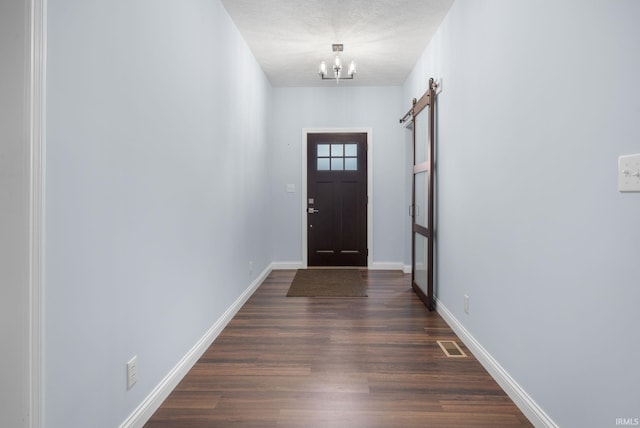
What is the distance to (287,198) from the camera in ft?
18.3

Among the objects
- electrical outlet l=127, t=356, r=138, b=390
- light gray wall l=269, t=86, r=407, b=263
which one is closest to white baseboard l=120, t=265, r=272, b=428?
electrical outlet l=127, t=356, r=138, b=390

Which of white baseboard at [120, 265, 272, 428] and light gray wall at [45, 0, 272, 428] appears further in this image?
white baseboard at [120, 265, 272, 428]

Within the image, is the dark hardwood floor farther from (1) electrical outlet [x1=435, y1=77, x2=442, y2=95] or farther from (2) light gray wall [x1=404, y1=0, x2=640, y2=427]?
(1) electrical outlet [x1=435, y1=77, x2=442, y2=95]

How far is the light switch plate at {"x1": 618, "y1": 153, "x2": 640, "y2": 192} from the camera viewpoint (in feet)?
3.86

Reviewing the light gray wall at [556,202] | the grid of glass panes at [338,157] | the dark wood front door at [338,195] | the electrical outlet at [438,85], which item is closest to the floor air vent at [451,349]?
the light gray wall at [556,202]

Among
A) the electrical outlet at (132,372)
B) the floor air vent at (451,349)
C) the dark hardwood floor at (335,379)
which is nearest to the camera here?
the electrical outlet at (132,372)

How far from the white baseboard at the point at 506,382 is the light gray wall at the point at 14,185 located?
2.03 metres

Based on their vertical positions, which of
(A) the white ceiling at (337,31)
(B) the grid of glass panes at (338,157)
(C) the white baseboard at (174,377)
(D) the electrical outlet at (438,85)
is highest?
(A) the white ceiling at (337,31)

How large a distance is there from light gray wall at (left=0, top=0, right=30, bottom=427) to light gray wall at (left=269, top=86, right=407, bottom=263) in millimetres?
4334

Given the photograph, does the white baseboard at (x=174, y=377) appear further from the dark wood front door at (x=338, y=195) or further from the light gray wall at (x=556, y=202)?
the dark wood front door at (x=338, y=195)

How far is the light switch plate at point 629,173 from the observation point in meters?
1.18

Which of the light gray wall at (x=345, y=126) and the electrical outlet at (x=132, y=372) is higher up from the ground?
the light gray wall at (x=345, y=126)

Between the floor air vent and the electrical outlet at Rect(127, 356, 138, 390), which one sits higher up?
the electrical outlet at Rect(127, 356, 138, 390)

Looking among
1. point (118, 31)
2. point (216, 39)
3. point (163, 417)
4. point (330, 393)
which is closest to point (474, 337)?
point (330, 393)
